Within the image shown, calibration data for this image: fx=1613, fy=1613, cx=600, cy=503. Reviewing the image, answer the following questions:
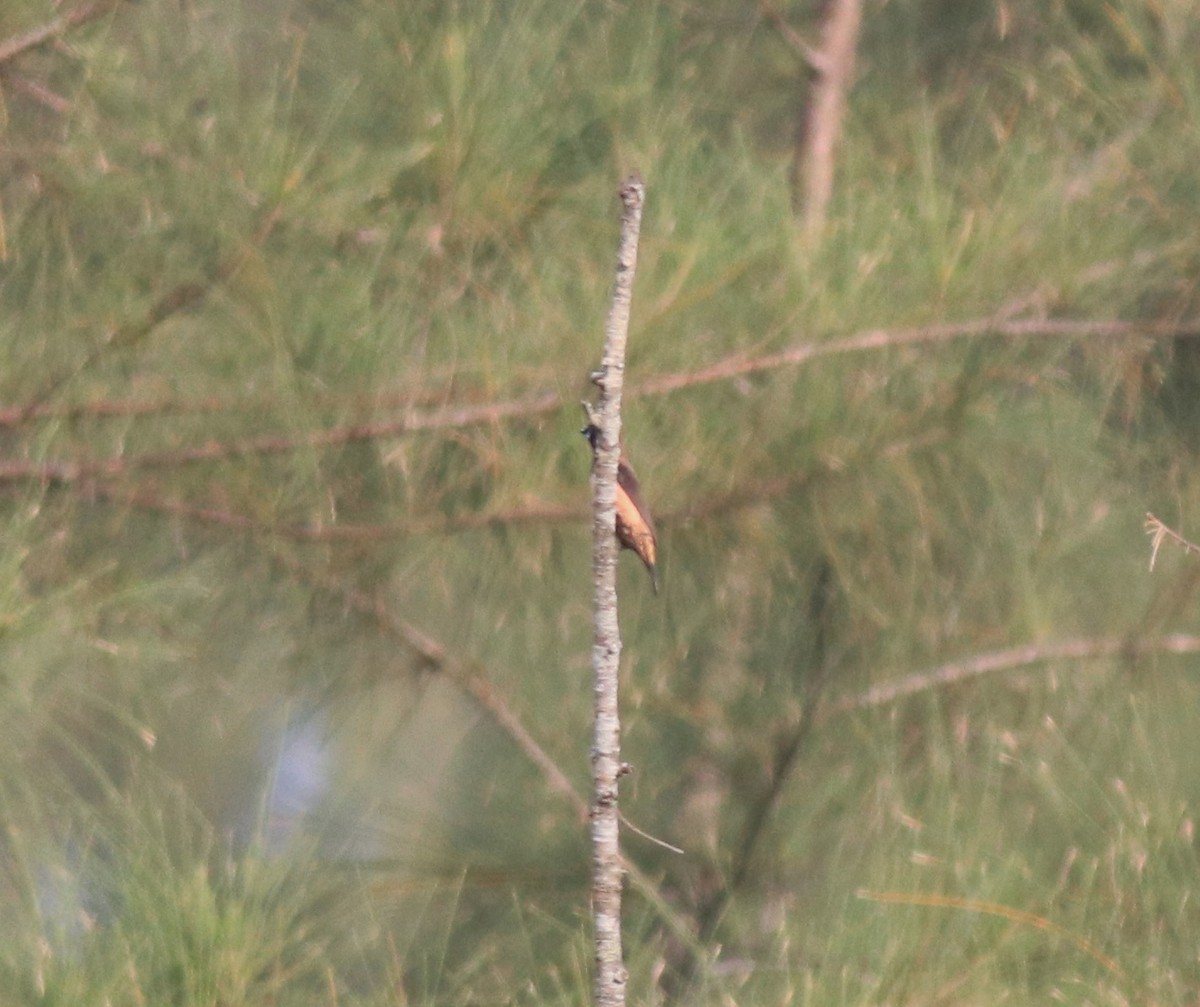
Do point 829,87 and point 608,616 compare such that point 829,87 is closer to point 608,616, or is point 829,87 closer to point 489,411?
point 489,411

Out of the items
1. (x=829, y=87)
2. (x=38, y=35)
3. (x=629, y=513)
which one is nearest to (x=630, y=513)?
(x=629, y=513)

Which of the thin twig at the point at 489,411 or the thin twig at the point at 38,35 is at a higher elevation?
the thin twig at the point at 38,35

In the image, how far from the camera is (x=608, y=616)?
1.96 ft

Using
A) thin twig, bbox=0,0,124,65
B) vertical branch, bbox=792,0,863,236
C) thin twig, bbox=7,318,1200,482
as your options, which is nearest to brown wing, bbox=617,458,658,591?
thin twig, bbox=7,318,1200,482

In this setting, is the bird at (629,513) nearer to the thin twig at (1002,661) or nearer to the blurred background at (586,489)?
the blurred background at (586,489)

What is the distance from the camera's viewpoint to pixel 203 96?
1.01m

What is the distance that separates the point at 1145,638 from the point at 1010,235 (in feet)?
1.28

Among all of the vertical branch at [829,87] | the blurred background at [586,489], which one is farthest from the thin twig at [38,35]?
the vertical branch at [829,87]

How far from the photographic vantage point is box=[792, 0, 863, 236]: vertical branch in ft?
4.85

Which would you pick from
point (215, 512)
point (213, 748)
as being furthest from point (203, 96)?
point (213, 748)

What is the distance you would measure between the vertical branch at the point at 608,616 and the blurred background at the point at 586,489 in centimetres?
19

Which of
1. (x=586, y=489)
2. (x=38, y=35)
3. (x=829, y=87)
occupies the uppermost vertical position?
(x=829, y=87)

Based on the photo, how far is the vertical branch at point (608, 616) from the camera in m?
0.59

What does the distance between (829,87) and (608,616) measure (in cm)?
102
